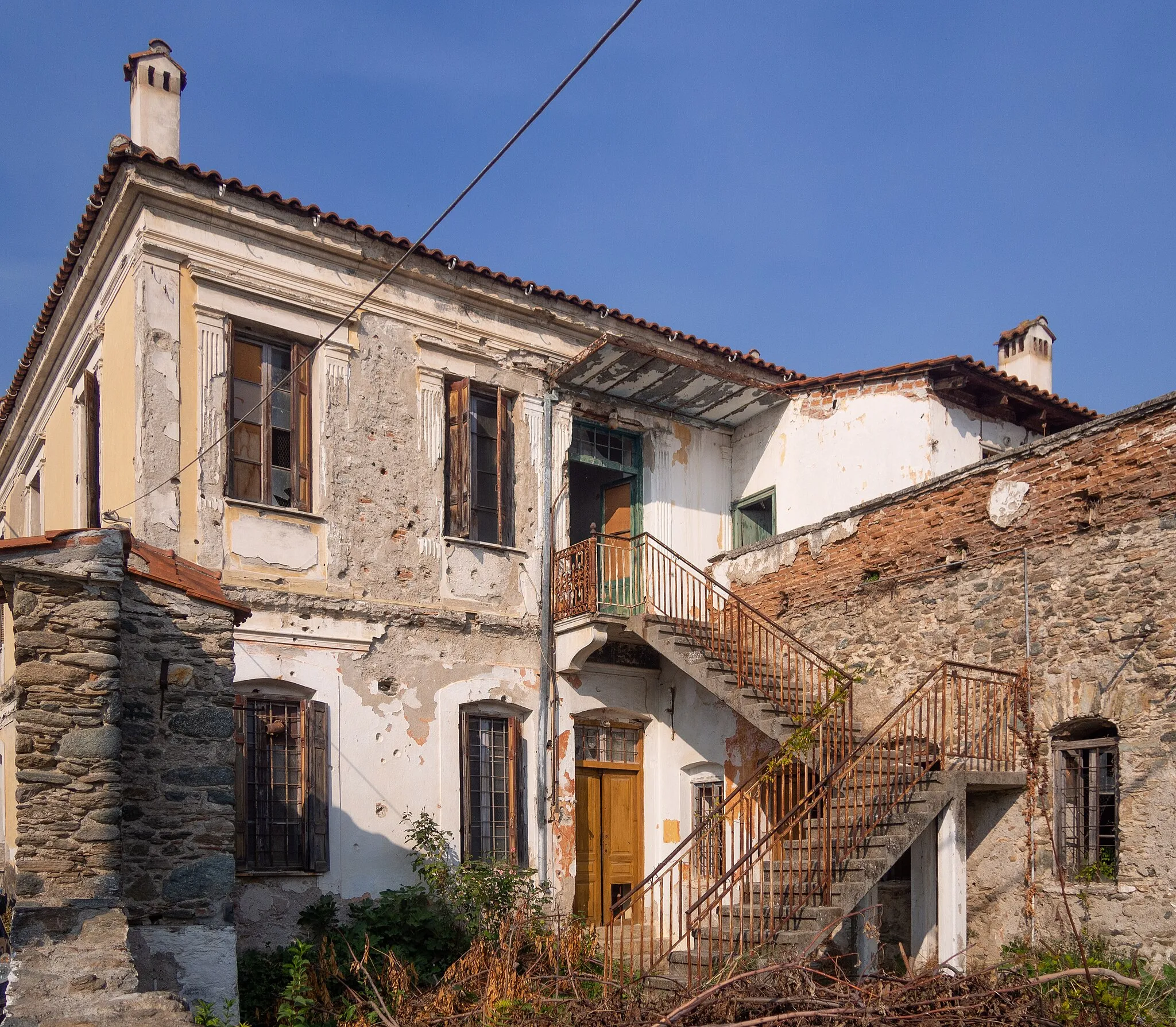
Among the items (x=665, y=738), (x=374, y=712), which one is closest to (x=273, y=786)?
(x=374, y=712)

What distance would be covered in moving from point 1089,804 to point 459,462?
734cm

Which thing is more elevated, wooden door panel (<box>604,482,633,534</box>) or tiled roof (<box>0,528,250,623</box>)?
wooden door panel (<box>604,482,633,534</box>)

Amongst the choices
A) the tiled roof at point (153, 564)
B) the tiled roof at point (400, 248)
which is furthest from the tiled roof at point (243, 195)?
the tiled roof at point (153, 564)

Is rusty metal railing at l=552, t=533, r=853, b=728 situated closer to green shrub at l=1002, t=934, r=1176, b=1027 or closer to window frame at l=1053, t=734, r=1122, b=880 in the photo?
window frame at l=1053, t=734, r=1122, b=880

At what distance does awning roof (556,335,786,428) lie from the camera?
1386 centimetres

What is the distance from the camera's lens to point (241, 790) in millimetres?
11375

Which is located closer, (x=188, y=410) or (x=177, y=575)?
(x=177, y=575)

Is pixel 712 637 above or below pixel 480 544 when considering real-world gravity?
below

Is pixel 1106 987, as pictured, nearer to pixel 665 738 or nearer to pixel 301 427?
pixel 665 738

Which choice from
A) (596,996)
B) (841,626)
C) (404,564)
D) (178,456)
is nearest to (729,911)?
(596,996)

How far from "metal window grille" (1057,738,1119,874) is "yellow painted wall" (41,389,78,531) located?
1101 cm

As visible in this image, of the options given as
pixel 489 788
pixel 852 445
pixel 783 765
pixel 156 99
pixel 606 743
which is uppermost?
pixel 156 99

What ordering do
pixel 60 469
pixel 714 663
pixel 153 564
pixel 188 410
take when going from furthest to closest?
pixel 60 469 < pixel 714 663 < pixel 188 410 < pixel 153 564

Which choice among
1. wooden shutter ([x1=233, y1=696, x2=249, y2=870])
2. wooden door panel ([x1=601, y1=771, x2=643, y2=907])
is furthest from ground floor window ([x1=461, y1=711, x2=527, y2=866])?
wooden shutter ([x1=233, y1=696, x2=249, y2=870])
